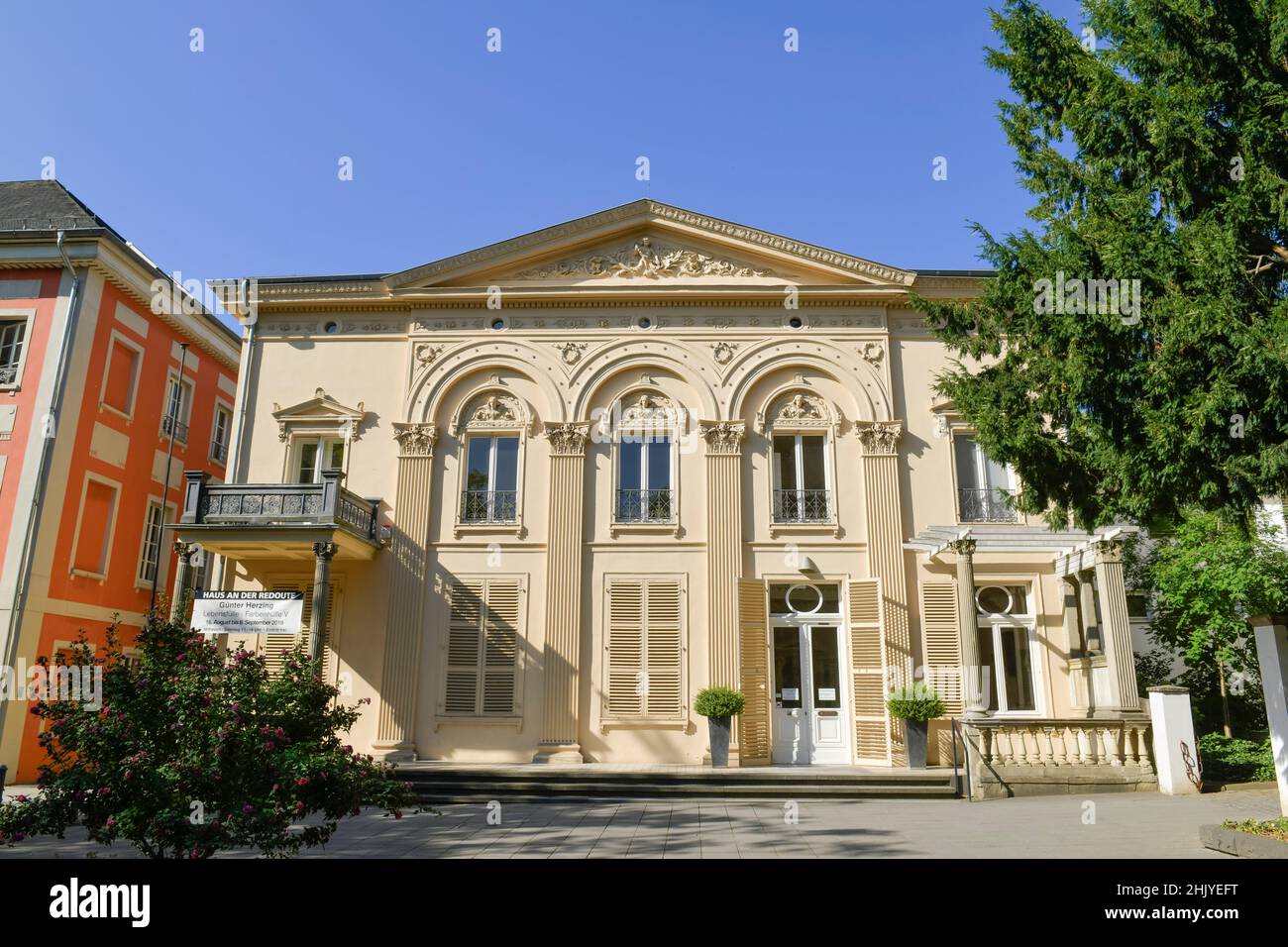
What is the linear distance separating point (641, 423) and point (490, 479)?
3.20 metres

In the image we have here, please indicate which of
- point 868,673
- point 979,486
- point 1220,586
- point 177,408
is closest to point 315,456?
point 177,408

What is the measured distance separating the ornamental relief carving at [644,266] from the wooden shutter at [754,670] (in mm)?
6482

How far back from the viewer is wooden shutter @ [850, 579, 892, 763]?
1474 cm

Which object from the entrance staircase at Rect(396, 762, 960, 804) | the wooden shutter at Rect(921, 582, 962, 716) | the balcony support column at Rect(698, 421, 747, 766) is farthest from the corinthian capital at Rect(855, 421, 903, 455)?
the entrance staircase at Rect(396, 762, 960, 804)

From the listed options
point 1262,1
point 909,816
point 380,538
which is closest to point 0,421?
point 380,538

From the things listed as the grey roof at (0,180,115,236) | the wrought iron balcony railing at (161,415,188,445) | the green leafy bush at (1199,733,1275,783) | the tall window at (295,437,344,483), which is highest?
the grey roof at (0,180,115,236)

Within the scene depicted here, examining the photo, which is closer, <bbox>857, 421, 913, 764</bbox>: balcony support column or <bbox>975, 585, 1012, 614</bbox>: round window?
<bbox>857, 421, 913, 764</bbox>: balcony support column

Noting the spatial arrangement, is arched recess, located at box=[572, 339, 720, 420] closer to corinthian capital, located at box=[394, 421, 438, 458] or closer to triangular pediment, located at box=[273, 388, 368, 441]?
corinthian capital, located at box=[394, 421, 438, 458]

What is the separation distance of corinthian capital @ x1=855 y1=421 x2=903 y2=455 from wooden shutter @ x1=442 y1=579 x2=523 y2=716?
284 inches

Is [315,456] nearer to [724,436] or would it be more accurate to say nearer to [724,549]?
[724,436]

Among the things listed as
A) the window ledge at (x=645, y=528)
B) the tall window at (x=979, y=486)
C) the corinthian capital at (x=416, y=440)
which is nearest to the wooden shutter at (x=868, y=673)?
the tall window at (x=979, y=486)

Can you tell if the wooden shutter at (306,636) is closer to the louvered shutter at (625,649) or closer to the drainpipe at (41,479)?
the drainpipe at (41,479)

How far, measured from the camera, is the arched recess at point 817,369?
16.6 metres

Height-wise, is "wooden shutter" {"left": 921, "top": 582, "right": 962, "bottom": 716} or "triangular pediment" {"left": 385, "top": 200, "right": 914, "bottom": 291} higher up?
"triangular pediment" {"left": 385, "top": 200, "right": 914, "bottom": 291}
